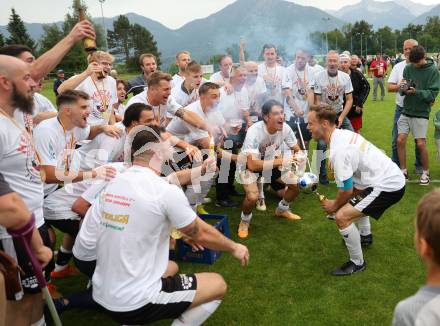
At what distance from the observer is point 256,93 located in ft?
26.8

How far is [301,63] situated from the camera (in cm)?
841

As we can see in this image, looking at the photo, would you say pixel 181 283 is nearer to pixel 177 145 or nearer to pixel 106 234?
pixel 106 234

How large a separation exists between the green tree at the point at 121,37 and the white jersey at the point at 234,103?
103 metres

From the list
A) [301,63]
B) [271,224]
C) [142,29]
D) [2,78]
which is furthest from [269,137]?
[142,29]

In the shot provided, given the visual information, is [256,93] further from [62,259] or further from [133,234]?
[133,234]

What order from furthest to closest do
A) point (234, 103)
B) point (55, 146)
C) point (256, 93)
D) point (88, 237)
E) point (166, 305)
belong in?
point (256, 93) → point (234, 103) → point (55, 146) → point (88, 237) → point (166, 305)

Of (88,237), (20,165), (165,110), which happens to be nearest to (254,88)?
(165,110)

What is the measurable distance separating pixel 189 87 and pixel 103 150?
2624 mm

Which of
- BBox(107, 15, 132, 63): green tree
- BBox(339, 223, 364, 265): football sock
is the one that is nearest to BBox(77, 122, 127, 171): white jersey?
BBox(339, 223, 364, 265): football sock

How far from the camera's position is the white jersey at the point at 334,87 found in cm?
786

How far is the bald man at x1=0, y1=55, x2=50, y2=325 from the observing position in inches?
112

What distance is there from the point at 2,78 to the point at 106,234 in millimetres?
1345

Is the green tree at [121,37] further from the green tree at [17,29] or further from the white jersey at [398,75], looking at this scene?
the white jersey at [398,75]

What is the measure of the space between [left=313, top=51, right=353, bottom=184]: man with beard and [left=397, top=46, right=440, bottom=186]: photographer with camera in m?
1.04
